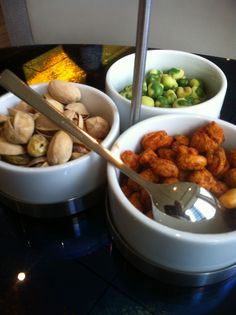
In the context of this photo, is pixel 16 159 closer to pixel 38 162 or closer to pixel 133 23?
pixel 38 162

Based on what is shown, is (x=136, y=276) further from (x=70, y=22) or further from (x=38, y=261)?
(x=70, y=22)

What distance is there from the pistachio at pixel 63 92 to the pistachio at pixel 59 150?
96 mm

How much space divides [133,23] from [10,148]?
95 centimetres

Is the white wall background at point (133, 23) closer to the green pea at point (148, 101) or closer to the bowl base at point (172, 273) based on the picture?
the green pea at point (148, 101)

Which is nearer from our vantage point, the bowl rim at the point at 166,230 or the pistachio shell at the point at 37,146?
the bowl rim at the point at 166,230

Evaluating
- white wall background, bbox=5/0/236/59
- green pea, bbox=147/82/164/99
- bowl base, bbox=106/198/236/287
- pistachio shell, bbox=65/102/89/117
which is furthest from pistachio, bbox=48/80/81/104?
white wall background, bbox=5/0/236/59

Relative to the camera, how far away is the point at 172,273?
14.3 inches

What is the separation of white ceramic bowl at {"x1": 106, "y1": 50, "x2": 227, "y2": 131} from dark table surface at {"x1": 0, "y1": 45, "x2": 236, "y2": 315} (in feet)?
0.45

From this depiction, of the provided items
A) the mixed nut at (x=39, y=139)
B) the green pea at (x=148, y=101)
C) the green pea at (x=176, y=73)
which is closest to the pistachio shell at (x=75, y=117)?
the mixed nut at (x=39, y=139)

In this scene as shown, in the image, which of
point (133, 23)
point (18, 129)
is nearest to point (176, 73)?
point (18, 129)

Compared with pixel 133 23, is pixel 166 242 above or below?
above

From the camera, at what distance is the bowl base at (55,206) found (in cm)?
43

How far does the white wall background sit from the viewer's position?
1104mm

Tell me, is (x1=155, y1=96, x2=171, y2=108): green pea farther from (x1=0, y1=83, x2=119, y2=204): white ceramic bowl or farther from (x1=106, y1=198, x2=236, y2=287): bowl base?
(x1=106, y1=198, x2=236, y2=287): bowl base
